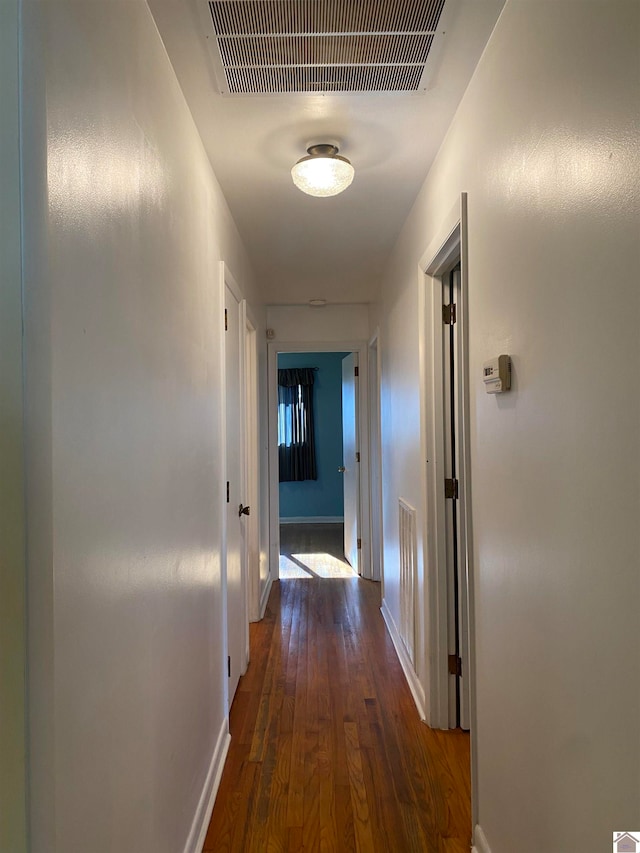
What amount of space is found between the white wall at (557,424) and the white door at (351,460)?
308 centimetres

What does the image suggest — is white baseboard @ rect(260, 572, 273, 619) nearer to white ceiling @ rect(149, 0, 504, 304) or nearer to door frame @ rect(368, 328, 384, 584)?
door frame @ rect(368, 328, 384, 584)

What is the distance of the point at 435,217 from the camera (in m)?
2.07

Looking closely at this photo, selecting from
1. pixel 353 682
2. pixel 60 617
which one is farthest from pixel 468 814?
pixel 60 617

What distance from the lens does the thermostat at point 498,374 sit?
128 centimetres

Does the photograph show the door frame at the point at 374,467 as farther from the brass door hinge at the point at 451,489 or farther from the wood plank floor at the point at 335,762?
the brass door hinge at the point at 451,489

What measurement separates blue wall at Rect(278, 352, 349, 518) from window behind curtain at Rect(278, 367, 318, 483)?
3.9 inches

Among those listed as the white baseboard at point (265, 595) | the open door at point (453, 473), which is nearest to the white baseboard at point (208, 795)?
the open door at point (453, 473)

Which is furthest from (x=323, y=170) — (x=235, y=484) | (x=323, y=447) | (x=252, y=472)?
(x=323, y=447)

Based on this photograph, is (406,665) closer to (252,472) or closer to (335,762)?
(335,762)

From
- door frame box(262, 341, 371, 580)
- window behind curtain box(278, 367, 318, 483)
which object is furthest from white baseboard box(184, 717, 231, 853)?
window behind curtain box(278, 367, 318, 483)

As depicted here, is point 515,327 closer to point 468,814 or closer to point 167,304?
point 167,304

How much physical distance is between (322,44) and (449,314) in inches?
47.6

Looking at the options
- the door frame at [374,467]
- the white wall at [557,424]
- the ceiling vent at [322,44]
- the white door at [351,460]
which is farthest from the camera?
the white door at [351,460]

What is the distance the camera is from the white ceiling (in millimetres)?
1358
